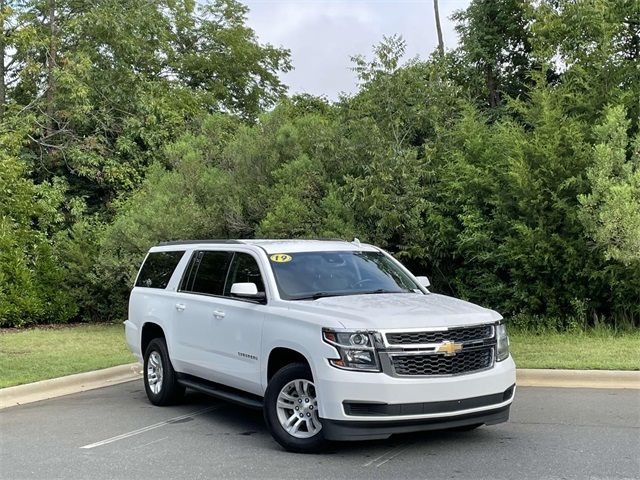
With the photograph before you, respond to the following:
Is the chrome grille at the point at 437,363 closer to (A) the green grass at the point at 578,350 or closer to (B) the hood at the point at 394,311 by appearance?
(B) the hood at the point at 394,311

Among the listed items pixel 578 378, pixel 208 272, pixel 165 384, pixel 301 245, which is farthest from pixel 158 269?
pixel 578 378

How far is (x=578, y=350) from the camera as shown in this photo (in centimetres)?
1051

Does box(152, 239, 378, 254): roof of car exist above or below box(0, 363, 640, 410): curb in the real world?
above

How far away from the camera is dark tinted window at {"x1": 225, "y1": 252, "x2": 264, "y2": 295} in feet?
23.5

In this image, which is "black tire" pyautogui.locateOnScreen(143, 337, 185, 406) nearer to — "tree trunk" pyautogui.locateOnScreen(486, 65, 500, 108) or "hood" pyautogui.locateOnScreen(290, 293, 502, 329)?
"hood" pyautogui.locateOnScreen(290, 293, 502, 329)

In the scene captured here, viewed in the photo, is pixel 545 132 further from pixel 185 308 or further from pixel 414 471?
pixel 414 471

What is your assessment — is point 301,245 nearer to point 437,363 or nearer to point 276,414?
point 276,414

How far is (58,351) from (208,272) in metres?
6.28

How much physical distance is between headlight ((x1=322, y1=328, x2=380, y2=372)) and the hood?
88mm

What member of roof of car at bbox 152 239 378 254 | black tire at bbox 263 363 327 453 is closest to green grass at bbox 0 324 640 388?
roof of car at bbox 152 239 378 254

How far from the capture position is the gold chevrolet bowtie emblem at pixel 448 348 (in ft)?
18.9

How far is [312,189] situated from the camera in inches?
581

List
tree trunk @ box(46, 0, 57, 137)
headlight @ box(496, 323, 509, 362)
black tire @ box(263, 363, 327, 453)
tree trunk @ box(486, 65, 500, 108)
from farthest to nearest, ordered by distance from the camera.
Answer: tree trunk @ box(486, 65, 500, 108)
tree trunk @ box(46, 0, 57, 137)
headlight @ box(496, 323, 509, 362)
black tire @ box(263, 363, 327, 453)

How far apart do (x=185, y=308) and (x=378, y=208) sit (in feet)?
21.8
